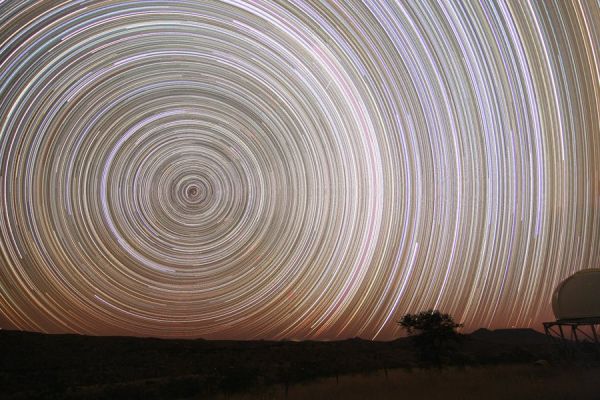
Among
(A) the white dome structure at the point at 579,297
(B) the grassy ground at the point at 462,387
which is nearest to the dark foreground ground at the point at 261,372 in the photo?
(B) the grassy ground at the point at 462,387

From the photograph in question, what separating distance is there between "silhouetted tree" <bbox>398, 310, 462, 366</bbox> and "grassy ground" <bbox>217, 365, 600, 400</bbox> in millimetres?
7028

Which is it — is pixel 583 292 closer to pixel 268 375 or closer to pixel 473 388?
pixel 473 388

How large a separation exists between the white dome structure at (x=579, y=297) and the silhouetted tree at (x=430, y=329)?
5.64 m

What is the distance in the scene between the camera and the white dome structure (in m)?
21.6

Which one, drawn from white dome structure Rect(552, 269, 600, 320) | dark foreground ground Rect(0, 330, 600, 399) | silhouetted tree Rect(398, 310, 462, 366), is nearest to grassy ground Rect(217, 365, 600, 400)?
dark foreground ground Rect(0, 330, 600, 399)

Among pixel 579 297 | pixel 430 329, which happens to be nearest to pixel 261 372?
pixel 430 329

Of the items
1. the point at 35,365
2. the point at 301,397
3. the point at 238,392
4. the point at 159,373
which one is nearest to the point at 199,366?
the point at 159,373

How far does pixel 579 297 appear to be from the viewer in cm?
2217

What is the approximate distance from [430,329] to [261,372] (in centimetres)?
981

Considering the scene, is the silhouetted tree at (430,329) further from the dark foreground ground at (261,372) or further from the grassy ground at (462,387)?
the grassy ground at (462,387)

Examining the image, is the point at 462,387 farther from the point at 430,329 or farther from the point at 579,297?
the point at 430,329

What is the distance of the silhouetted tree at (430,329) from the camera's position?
27.0m

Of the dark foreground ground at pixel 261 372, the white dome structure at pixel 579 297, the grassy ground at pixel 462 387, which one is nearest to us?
the grassy ground at pixel 462 387

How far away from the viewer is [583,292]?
870 inches
